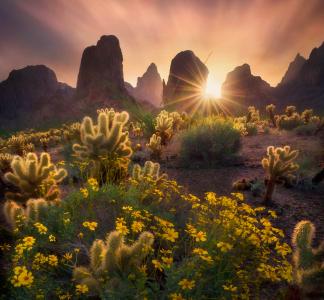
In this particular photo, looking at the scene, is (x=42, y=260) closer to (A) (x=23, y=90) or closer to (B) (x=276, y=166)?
(B) (x=276, y=166)

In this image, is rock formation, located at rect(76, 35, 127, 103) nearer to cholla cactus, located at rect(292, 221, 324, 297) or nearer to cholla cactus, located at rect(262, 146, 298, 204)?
cholla cactus, located at rect(262, 146, 298, 204)

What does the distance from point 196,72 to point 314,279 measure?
65.4 metres

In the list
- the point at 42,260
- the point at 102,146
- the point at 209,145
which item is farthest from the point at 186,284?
the point at 209,145

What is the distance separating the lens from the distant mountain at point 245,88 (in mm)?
77919

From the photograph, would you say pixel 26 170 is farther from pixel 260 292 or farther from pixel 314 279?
pixel 314 279

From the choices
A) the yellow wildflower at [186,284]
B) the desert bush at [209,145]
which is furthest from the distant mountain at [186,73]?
the yellow wildflower at [186,284]

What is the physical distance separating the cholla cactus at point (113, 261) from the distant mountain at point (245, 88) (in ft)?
250

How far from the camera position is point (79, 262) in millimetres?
3352

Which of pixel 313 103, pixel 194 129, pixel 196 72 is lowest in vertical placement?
pixel 194 129

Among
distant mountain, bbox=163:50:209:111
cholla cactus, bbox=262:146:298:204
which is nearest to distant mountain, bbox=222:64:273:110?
distant mountain, bbox=163:50:209:111

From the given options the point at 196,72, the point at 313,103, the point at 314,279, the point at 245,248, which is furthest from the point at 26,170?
the point at 313,103

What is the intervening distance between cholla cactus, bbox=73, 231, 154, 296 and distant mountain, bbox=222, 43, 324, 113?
73.6 m

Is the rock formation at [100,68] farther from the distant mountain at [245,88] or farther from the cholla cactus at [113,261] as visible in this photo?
the cholla cactus at [113,261]

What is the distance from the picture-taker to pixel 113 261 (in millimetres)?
2623
